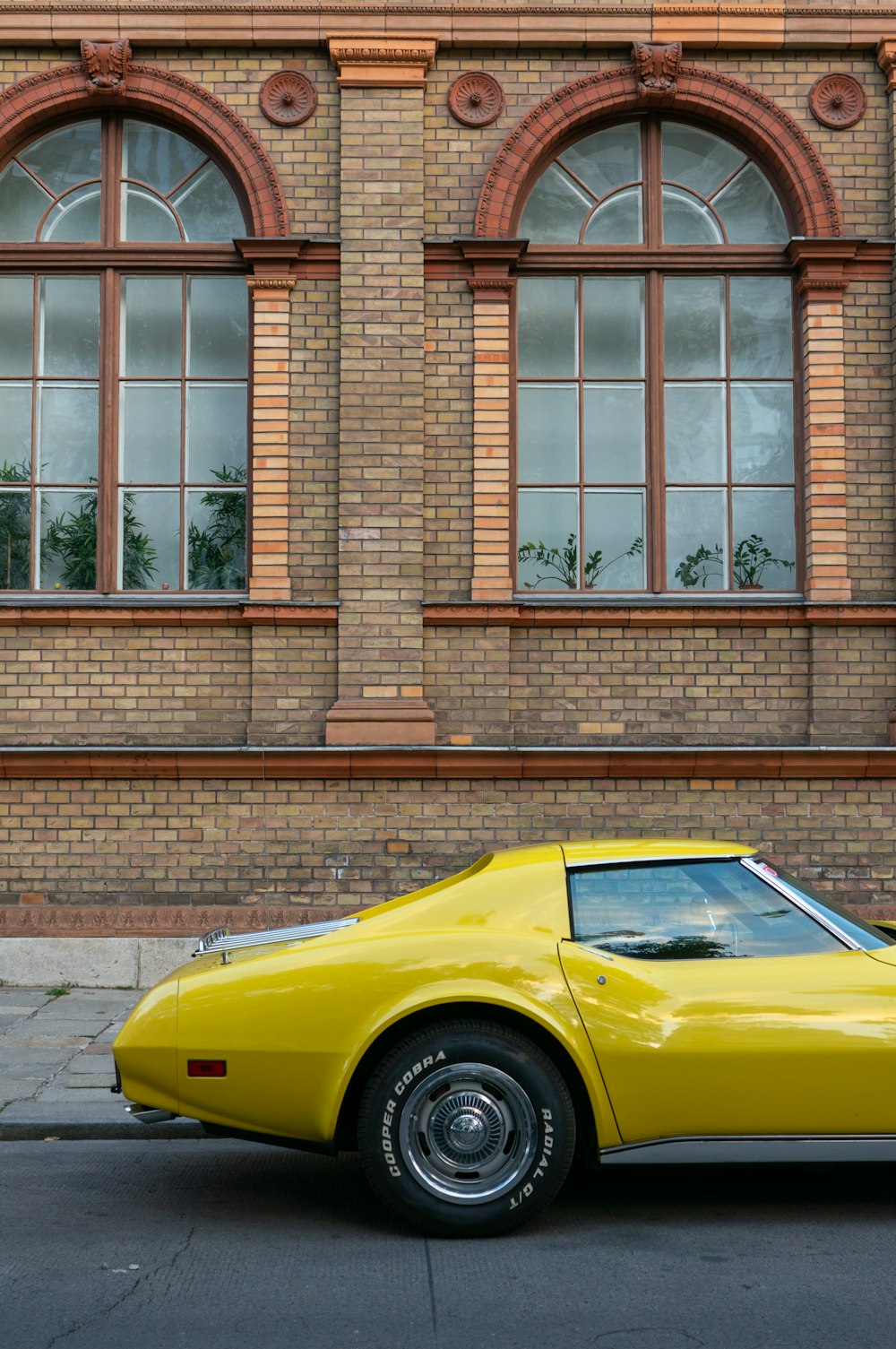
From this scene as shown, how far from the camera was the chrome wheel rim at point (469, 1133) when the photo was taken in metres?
4.62

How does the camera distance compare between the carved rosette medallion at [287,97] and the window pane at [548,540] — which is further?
the window pane at [548,540]

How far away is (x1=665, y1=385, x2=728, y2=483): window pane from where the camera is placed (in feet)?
34.1

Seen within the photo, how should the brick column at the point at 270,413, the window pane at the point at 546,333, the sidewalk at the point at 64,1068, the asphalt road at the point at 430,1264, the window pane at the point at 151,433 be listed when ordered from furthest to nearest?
the window pane at the point at 546,333, the window pane at the point at 151,433, the brick column at the point at 270,413, the sidewalk at the point at 64,1068, the asphalt road at the point at 430,1264

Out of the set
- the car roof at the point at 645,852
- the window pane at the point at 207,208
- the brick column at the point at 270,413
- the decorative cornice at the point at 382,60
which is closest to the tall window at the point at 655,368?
the decorative cornice at the point at 382,60

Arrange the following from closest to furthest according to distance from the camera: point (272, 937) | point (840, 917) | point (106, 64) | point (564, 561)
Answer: point (840, 917)
point (272, 937)
point (106, 64)
point (564, 561)

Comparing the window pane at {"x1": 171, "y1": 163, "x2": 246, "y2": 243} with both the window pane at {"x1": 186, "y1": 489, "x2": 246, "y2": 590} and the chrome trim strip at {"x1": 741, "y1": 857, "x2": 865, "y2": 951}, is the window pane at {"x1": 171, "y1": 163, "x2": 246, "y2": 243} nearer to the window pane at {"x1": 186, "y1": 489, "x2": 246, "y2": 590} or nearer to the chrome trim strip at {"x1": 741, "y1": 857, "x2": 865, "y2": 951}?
the window pane at {"x1": 186, "y1": 489, "x2": 246, "y2": 590}

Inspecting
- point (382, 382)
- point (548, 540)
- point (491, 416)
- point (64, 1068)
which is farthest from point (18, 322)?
point (64, 1068)

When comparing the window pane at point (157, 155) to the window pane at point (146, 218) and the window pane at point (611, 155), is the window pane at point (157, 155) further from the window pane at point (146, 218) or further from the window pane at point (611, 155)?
the window pane at point (611, 155)

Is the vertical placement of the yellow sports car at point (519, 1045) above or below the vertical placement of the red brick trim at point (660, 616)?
below

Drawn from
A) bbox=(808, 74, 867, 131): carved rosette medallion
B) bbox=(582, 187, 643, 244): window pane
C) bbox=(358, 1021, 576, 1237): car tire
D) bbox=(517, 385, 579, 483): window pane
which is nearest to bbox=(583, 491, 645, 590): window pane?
bbox=(517, 385, 579, 483): window pane

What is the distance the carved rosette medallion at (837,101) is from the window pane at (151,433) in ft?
17.3

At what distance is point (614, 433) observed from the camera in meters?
10.4

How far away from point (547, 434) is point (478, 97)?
2.55 metres

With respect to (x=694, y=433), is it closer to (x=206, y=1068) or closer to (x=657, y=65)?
(x=657, y=65)
